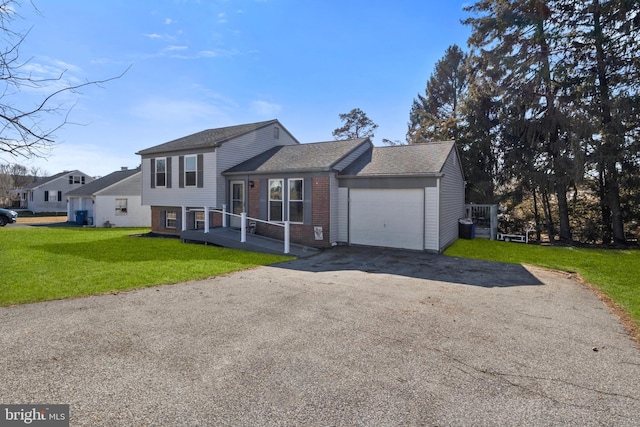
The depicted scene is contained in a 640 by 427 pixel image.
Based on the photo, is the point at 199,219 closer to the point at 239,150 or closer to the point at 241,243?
the point at 239,150

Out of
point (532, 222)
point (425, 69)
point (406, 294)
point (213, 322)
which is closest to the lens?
point (213, 322)

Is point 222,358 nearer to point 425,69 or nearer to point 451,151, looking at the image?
point 451,151

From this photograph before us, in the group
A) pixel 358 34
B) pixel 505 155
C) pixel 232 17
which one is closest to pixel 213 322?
pixel 232 17

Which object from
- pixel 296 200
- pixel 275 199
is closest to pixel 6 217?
pixel 275 199

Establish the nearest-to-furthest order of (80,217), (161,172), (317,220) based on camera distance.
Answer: (317,220)
(161,172)
(80,217)

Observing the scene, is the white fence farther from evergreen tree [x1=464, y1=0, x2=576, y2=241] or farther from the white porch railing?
the white porch railing

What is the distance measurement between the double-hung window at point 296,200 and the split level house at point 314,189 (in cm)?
4

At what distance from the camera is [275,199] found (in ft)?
45.6

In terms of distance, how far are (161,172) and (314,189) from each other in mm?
9190

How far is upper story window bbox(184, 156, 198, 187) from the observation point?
51.9 ft

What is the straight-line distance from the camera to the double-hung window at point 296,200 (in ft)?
43.6

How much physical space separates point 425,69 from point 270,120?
18.1 meters

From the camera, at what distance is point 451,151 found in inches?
570

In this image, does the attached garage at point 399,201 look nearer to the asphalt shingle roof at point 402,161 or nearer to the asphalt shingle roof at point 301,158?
the asphalt shingle roof at point 402,161
